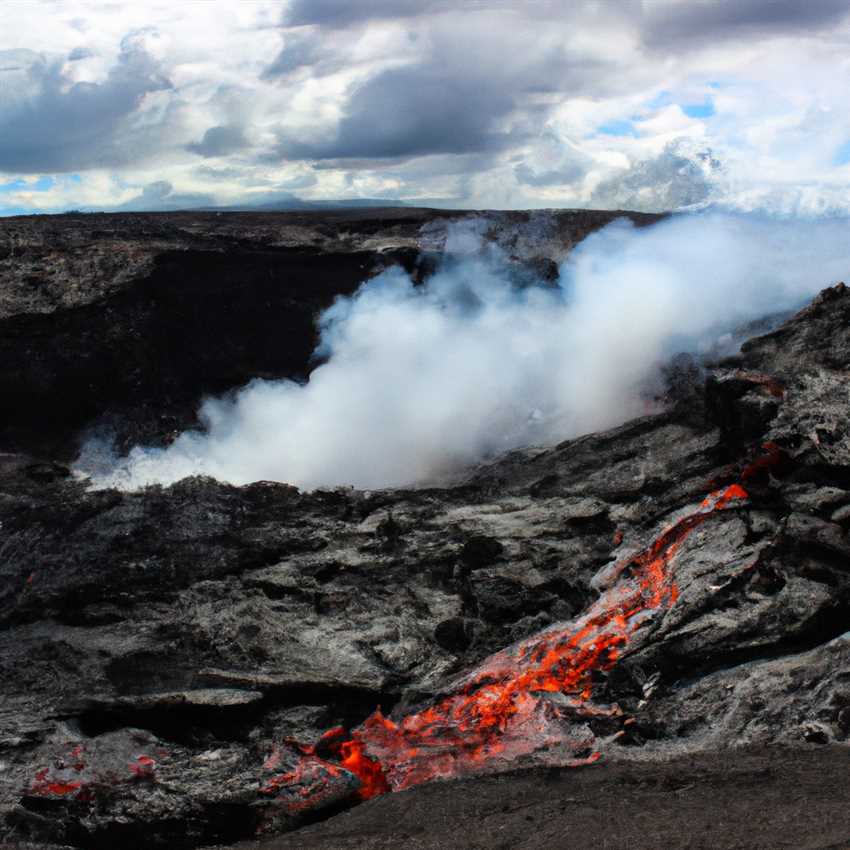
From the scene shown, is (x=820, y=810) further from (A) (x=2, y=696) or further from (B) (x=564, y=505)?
(A) (x=2, y=696)

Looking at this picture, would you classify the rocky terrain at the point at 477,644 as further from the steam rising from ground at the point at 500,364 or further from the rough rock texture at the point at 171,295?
the rough rock texture at the point at 171,295

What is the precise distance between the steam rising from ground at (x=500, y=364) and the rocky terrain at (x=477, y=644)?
111 cm

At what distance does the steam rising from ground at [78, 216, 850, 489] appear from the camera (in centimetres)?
1327

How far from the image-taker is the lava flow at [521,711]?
816 cm

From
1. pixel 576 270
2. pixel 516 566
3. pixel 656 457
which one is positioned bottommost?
pixel 516 566

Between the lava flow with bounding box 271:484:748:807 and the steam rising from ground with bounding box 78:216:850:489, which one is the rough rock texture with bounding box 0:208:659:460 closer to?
the steam rising from ground with bounding box 78:216:850:489

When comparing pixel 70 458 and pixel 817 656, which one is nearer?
pixel 817 656

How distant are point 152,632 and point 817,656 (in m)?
6.79

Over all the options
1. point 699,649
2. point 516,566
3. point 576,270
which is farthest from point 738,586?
point 576,270

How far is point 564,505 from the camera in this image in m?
11.1

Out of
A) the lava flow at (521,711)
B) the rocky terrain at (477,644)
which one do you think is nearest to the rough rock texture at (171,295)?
the rocky terrain at (477,644)

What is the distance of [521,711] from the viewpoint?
28.1 feet

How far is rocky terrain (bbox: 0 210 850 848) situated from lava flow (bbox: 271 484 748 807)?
29 mm

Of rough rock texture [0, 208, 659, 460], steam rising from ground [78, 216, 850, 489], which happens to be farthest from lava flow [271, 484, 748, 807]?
rough rock texture [0, 208, 659, 460]
